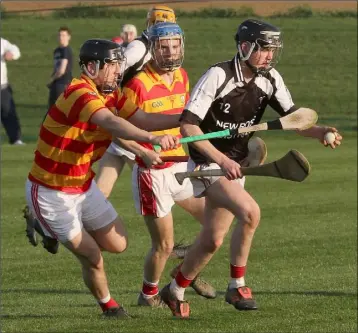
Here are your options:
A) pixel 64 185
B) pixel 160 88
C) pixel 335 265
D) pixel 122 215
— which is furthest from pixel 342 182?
pixel 64 185

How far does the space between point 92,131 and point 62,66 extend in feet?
46.4

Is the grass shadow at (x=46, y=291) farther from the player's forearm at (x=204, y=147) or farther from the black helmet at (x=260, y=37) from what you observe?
the black helmet at (x=260, y=37)

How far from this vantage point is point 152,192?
33.3 feet

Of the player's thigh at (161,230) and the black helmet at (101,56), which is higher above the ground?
the black helmet at (101,56)

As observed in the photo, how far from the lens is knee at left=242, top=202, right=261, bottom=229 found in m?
9.22

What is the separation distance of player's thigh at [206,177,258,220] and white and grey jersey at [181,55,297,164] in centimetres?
22

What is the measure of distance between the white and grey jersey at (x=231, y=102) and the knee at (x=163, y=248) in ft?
3.33

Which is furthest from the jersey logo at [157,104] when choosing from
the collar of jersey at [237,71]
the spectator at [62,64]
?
the spectator at [62,64]

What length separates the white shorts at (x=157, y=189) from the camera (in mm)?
10133

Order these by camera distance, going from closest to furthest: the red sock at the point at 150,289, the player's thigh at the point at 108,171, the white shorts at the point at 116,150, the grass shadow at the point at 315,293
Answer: the red sock at the point at 150,289 < the grass shadow at the point at 315,293 < the white shorts at the point at 116,150 < the player's thigh at the point at 108,171

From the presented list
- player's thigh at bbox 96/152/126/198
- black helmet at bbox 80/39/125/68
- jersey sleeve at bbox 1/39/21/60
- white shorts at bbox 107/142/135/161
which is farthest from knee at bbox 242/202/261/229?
jersey sleeve at bbox 1/39/21/60

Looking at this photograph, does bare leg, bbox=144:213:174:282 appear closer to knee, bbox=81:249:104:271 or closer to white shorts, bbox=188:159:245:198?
white shorts, bbox=188:159:245:198

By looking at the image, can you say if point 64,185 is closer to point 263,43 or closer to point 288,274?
point 263,43

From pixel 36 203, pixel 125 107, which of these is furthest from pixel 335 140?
pixel 36 203
